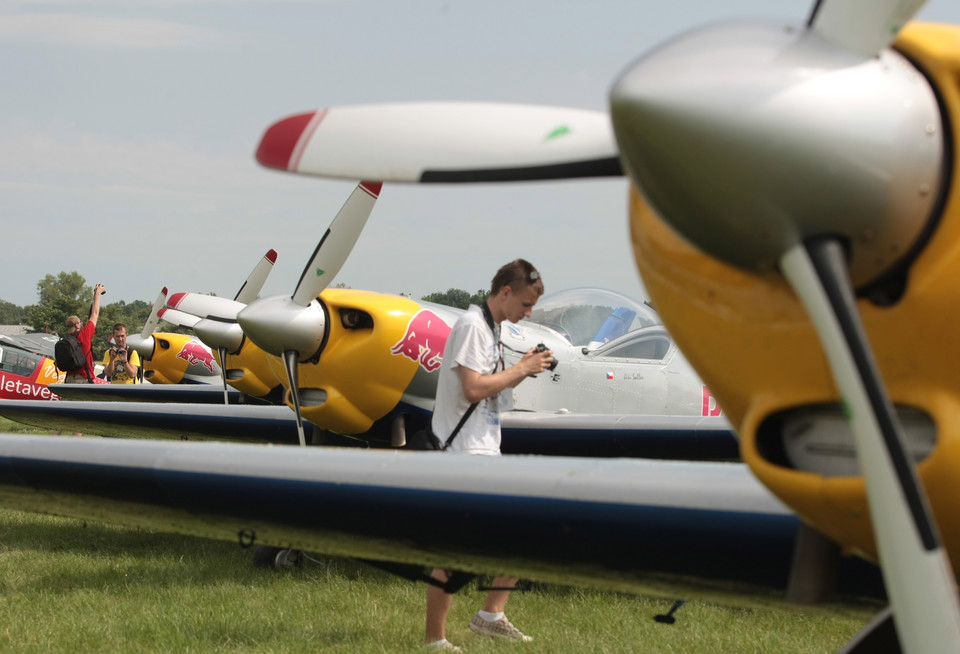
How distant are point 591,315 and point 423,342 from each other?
6.61 ft

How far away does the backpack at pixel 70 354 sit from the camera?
44.4ft

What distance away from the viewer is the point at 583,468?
2.67 m

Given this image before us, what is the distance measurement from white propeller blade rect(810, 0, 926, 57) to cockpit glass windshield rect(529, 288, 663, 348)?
6547mm

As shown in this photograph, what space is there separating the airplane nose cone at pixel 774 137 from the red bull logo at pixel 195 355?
17505mm

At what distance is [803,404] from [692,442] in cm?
551

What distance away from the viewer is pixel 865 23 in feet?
4.85

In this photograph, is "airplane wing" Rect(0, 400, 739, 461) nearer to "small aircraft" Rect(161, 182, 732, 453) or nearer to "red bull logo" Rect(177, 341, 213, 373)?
"small aircraft" Rect(161, 182, 732, 453)

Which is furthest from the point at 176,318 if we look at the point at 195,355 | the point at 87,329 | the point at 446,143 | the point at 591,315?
the point at 446,143

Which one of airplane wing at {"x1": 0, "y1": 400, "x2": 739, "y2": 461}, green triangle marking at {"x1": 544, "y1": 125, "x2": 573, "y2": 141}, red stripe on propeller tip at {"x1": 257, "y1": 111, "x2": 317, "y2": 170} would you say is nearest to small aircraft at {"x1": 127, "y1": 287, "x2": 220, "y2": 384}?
airplane wing at {"x1": 0, "y1": 400, "x2": 739, "y2": 461}

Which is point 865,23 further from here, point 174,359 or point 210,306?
point 174,359

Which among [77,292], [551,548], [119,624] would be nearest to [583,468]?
[551,548]

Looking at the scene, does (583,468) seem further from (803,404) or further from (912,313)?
(912,313)

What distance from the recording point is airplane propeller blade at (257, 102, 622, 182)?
70.3 inches

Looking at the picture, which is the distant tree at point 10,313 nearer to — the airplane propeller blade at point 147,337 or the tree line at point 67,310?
the tree line at point 67,310
